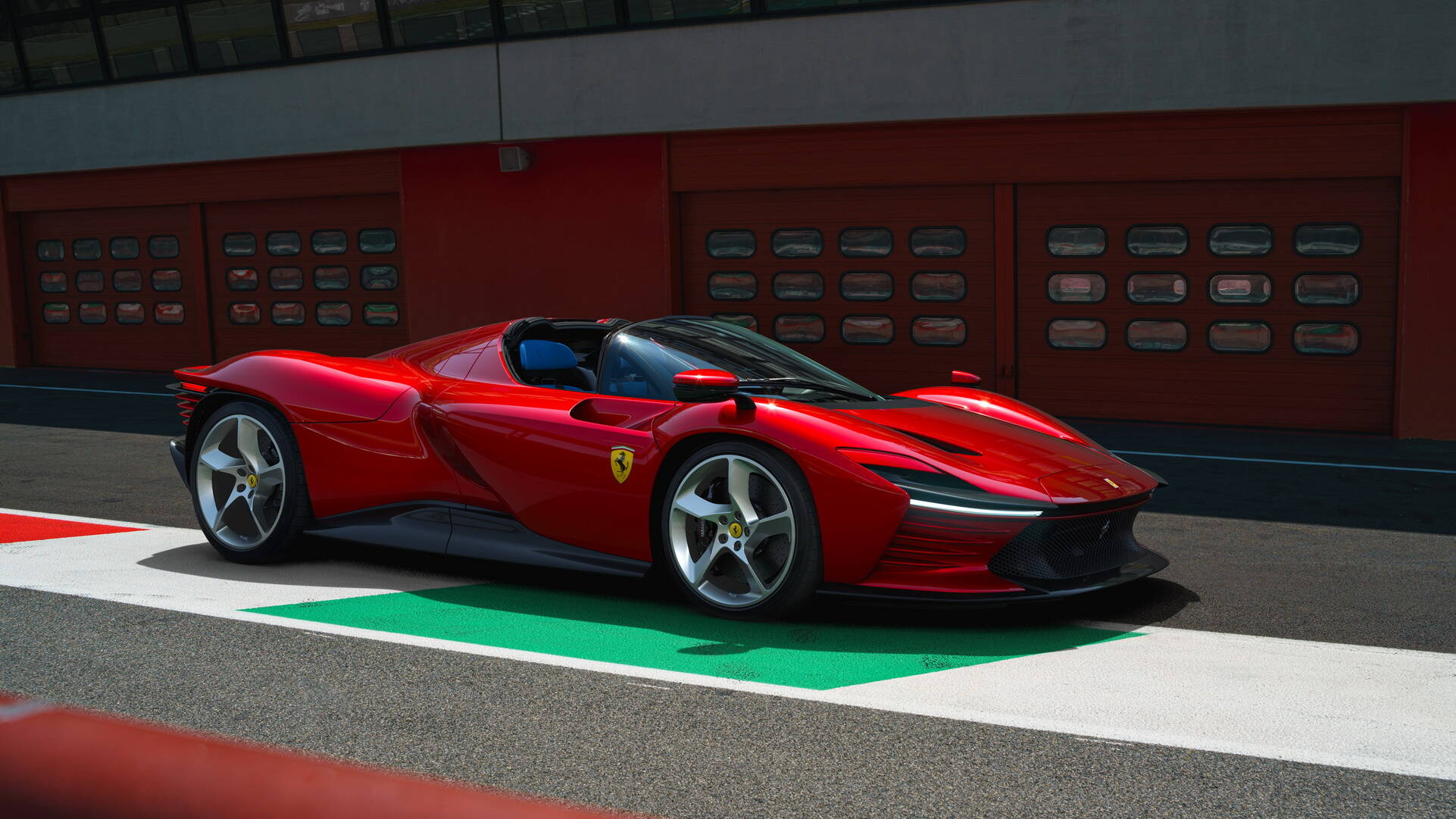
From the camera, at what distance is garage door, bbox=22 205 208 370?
59.0 ft

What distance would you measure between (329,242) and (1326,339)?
11617mm

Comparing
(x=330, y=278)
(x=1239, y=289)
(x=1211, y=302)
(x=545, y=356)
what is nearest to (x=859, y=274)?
(x=1211, y=302)

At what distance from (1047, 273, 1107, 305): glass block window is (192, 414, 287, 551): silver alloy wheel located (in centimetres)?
877

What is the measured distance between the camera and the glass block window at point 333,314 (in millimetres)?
16812

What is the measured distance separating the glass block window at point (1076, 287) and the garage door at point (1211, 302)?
0.01 m

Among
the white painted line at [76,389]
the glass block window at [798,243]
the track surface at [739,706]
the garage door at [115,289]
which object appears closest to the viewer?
the track surface at [739,706]

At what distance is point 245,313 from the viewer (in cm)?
1758

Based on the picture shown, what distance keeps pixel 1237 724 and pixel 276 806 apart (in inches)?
140

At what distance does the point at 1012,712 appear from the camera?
374 centimetres

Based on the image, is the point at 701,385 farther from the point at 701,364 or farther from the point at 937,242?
the point at 937,242

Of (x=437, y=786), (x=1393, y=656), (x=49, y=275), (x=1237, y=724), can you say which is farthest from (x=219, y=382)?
(x=49, y=275)

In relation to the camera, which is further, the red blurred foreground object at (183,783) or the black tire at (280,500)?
the black tire at (280,500)

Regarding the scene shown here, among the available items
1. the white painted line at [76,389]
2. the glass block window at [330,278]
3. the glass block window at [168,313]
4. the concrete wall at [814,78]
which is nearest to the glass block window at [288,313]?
the glass block window at [330,278]

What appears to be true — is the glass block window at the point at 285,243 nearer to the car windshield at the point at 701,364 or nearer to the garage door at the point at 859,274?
the garage door at the point at 859,274
